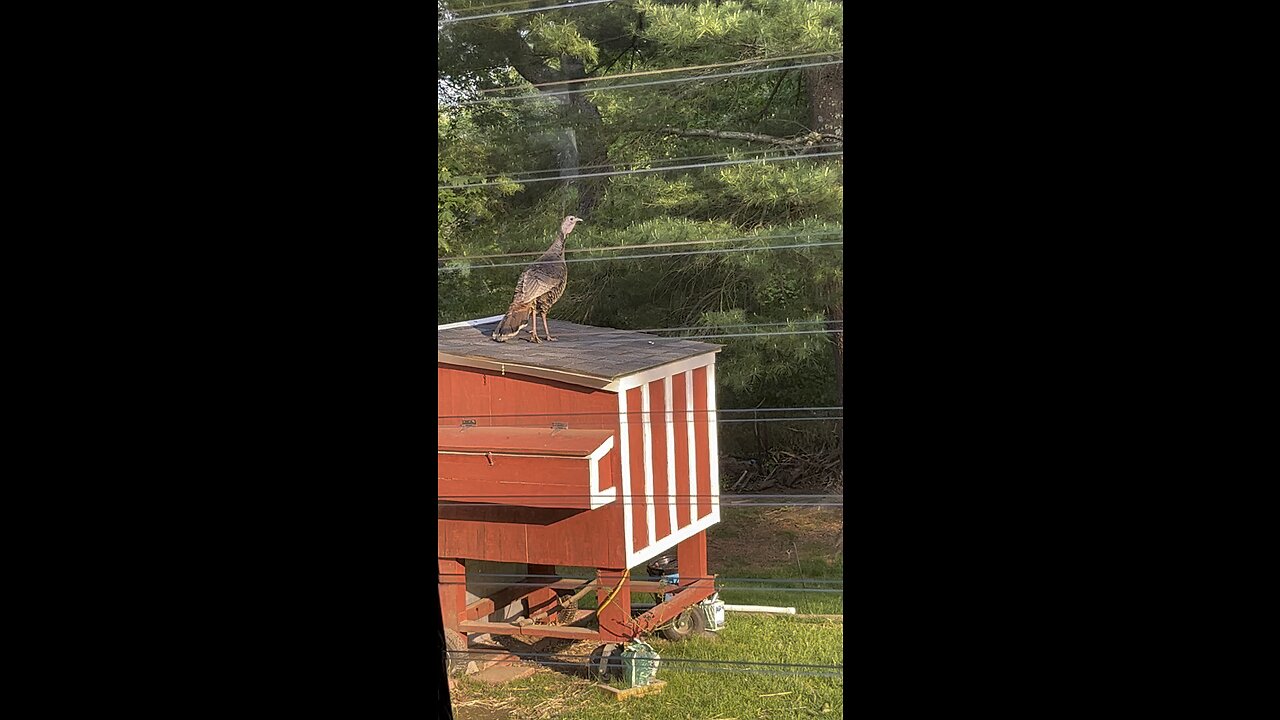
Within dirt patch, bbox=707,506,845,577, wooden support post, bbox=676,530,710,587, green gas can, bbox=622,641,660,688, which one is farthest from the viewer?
green gas can, bbox=622,641,660,688

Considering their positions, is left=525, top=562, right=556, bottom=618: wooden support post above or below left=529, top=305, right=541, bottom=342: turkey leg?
below

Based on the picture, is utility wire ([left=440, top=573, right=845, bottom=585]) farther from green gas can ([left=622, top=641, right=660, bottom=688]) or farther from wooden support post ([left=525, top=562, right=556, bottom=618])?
green gas can ([left=622, top=641, right=660, bottom=688])

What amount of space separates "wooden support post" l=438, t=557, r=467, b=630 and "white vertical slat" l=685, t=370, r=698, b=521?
0.48 meters

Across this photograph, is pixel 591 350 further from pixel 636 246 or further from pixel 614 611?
pixel 614 611

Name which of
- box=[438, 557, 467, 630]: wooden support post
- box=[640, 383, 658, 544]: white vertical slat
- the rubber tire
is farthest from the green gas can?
box=[438, 557, 467, 630]: wooden support post

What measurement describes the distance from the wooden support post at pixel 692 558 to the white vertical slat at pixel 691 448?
44 mm

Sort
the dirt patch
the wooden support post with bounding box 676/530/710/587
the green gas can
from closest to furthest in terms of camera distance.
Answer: the dirt patch
the wooden support post with bounding box 676/530/710/587
the green gas can

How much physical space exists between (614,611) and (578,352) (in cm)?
51

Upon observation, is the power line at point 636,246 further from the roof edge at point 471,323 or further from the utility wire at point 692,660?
the utility wire at point 692,660

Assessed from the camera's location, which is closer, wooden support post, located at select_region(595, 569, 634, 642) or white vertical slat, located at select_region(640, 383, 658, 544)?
white vertical slat, located at select_region(640, 383, 658, 544)

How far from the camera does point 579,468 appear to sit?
7.04ft

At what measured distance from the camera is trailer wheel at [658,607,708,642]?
2.15 metres
